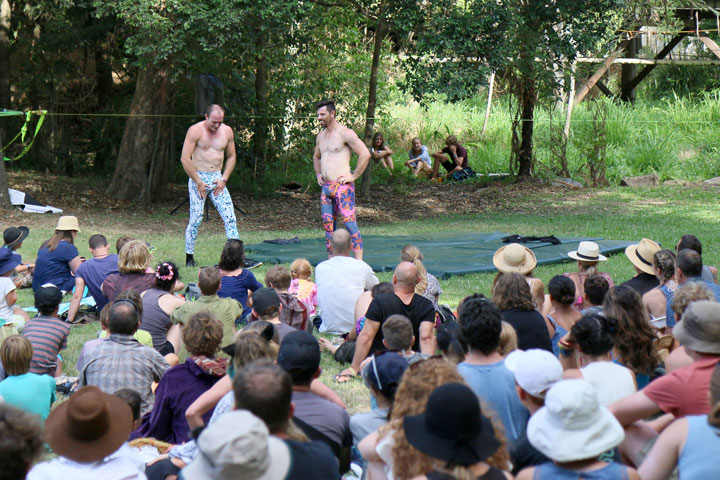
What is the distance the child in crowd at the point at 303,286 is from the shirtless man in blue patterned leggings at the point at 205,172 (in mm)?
2520

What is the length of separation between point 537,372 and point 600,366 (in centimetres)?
64

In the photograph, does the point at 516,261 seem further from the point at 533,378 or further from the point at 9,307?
the point at 9,307

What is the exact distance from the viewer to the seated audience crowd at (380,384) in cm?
251

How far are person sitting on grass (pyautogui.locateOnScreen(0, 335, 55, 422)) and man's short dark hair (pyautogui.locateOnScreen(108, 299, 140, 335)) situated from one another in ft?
1.38

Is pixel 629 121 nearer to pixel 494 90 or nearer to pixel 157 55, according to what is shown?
pixel 494 90

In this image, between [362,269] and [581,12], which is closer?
[362,269]

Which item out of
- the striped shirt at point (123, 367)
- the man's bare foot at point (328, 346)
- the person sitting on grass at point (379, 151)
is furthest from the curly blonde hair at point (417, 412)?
the person sitting on grass at point (379, 151)

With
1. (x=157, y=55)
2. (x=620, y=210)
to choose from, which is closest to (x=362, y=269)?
(x=157, y=55)

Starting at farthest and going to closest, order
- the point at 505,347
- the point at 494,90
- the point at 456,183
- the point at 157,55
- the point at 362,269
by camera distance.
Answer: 1. the point at 494,90
2. the point at 456,183
3. the point at 157,55
4. the point at 362,269
5. the point at 505,347

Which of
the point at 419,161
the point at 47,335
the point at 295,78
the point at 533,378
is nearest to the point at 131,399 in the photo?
the point at 47,335

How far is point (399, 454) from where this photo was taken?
2609 mm

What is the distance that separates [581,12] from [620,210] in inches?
133

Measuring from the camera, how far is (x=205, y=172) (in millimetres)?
9312

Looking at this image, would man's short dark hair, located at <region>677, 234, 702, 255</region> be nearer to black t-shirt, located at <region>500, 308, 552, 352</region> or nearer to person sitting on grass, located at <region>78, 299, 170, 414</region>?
black t-shirt, located at <region>500, 308, 552, 352</region>
